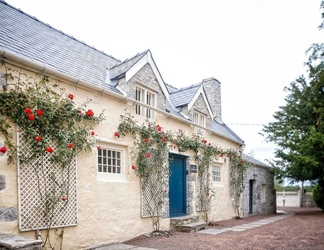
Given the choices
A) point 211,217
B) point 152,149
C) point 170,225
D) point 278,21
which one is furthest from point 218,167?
point 278,21

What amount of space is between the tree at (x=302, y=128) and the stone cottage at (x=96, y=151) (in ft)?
21.7

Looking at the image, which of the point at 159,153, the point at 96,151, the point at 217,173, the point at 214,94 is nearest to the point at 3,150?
the point at 96,151

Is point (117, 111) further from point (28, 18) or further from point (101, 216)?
point (28, 18)

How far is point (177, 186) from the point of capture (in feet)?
29.0

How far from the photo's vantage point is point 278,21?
8.34 m

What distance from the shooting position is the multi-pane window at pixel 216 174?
11.2m

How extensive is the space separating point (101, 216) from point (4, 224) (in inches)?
84.1

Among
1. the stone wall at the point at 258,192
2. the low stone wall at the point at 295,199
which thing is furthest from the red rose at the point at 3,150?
the low stone wall at the point at 295,199

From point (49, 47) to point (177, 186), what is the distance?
6.07 metres

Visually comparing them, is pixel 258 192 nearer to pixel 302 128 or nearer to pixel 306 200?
pixel 302 128

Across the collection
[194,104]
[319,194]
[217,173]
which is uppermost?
[194,104]

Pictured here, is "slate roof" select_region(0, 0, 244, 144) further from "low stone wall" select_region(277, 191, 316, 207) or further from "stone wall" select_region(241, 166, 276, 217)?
"low stone wall" select_region(277, 191, 316, 207)

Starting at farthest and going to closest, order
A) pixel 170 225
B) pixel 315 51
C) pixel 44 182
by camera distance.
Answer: pixel 315 51 → pixel 170 225 → pixel 44 182

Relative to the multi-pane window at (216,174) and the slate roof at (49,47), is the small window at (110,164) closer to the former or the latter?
the slate roof at (49,47)
